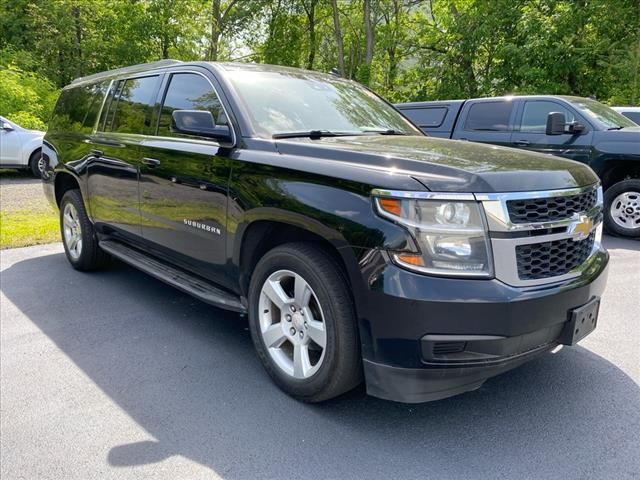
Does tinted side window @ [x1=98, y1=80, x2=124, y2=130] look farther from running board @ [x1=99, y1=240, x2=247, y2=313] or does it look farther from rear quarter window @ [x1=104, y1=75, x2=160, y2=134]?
running board @ [x1=99, y1=240, x2=247, y2=313]

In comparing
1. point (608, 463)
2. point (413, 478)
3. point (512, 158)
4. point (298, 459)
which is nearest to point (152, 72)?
point (512, 158)

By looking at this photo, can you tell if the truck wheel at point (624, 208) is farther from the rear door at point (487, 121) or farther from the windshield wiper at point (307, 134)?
the windshield wiper at point (307, 134)

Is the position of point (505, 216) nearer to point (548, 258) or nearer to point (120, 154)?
point (548, 258)

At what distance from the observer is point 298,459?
246cm

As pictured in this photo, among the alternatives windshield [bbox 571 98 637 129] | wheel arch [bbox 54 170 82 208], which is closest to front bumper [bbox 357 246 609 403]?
wheel arch [bbox 54 170 82 208]

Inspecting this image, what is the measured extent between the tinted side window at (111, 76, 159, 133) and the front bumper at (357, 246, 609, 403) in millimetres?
2723

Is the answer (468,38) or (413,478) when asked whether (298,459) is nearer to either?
(413,478)

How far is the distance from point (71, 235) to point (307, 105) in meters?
3.27

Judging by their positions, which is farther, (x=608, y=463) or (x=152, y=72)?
(x=152, y=72)

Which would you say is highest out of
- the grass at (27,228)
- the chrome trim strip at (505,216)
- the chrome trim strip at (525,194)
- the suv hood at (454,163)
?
the suv hood at (454,163)

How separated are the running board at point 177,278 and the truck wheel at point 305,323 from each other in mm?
290

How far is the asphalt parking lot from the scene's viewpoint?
2414 mm

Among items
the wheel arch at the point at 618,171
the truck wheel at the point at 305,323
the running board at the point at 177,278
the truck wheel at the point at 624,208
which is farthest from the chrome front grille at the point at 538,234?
the wheel arch at the point at 618,171

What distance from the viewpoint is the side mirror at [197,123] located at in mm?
3193
